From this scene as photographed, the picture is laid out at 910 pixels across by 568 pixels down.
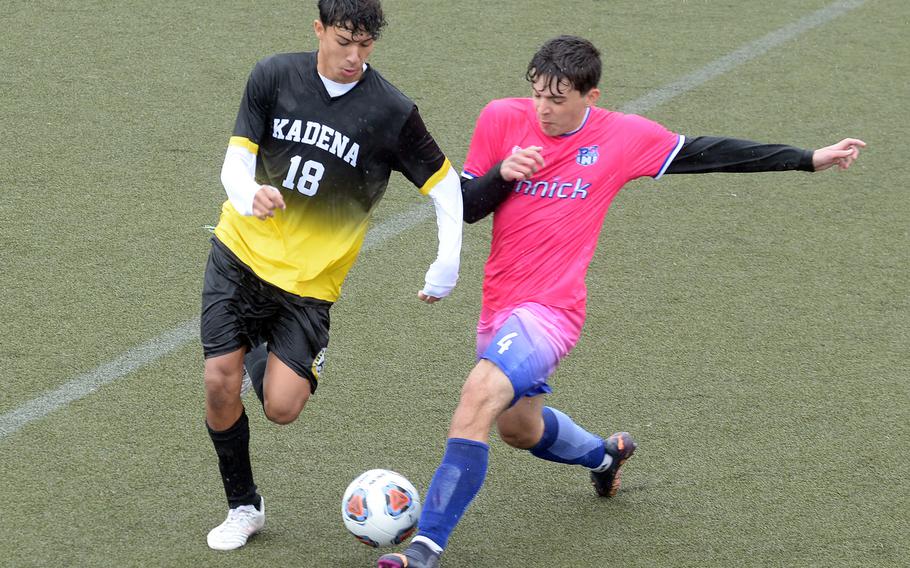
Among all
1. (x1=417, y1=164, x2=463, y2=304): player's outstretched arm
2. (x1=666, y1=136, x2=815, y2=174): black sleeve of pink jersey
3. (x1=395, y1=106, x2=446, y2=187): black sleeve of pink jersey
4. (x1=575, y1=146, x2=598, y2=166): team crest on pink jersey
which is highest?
(x1=666, y1=136, x2=815, y2=174): black sleeve of pink jersey

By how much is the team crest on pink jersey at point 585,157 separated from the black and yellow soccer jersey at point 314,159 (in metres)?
0.49

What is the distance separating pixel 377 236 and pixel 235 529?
2.85 meters

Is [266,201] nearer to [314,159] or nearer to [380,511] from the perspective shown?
[314,159]

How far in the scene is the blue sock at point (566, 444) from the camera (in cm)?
483

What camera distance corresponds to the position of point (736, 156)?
466 centimetres

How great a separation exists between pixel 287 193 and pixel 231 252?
28 cm

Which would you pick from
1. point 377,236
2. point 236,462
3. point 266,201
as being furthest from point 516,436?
point 377,236

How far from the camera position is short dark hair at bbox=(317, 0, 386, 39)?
4262 mm

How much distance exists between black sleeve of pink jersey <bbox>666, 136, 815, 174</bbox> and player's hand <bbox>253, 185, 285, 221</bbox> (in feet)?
4.86

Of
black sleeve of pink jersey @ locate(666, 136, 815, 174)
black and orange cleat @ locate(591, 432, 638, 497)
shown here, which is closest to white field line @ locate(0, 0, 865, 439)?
black and orange cleat @ locate(591, 432, 638, 497)

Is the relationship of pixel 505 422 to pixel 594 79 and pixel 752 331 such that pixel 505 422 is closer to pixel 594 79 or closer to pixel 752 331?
pixel 594 79

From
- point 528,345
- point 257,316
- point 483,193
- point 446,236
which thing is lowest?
point 257,316

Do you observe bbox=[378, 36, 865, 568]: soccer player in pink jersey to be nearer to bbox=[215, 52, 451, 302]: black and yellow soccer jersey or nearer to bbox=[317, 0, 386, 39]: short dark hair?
bbox=[215, 52, 451, 302]: black and yellow soccer jersey

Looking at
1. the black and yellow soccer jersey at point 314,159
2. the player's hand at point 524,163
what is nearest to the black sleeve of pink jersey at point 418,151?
the black and yellow soccer jersey at point 314,159
